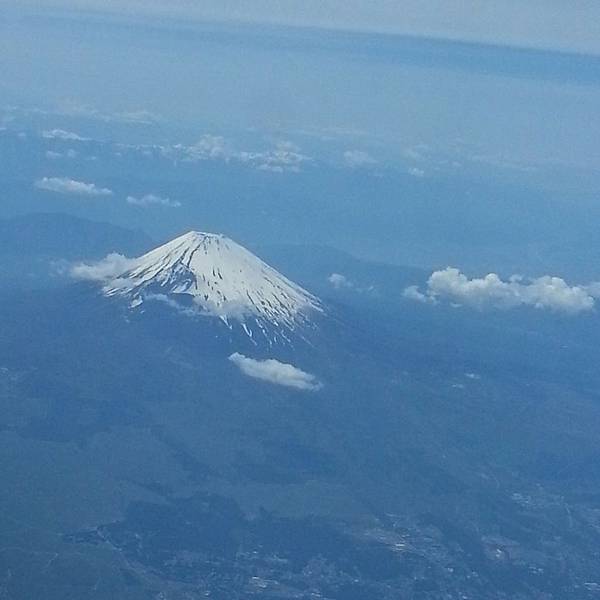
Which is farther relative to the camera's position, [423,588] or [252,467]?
[252,467]

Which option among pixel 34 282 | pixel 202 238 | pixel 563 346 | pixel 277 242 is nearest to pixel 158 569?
pixel 202 238

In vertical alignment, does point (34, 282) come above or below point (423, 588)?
above

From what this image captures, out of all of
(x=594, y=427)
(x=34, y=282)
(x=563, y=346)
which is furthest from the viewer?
(x=563, y=346)

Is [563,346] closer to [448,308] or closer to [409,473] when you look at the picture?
[448,308]

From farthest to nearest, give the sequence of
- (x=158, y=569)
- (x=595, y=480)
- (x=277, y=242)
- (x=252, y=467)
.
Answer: (x=277, y=242)
(x=595, y=480)
(x=252, y=467)
(x=158, y=569)

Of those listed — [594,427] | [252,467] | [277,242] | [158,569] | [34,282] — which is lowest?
[158,569]

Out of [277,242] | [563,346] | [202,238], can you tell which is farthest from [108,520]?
[277,242]

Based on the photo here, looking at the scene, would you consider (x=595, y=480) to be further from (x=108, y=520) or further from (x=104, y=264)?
(x=104, y=264)
